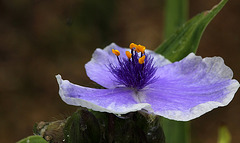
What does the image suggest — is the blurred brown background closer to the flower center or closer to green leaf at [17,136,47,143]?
the flower center

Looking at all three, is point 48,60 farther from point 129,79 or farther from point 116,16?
point 129,79

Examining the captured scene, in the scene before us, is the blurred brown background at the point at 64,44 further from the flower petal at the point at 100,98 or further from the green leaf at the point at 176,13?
the flower petal at the point at 100,98

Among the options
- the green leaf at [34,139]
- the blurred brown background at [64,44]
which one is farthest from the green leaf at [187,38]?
the blurred brown background at [64,44]

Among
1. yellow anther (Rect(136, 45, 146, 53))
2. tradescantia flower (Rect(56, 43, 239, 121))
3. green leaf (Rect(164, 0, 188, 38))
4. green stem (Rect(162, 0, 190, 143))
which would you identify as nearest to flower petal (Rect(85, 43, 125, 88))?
tradescantia flower (Rect(56, 43, 239, 121))

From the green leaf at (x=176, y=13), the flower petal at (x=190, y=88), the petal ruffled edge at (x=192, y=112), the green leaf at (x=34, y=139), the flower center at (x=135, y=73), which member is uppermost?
the green leaf at (x=176, y=13)

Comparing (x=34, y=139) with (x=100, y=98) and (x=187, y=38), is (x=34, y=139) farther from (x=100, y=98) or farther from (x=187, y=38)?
(x=187, y=38)

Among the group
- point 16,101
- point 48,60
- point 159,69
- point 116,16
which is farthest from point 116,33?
point 159,69
